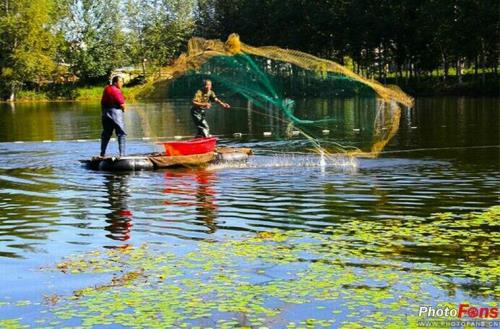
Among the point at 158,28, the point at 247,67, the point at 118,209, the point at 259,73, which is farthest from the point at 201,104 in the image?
the point at 158,28

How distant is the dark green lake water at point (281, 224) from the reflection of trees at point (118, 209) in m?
0.04

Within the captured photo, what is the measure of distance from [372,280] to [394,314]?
4.16ft

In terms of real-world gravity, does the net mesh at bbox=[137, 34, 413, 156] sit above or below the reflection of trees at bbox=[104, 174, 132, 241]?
above

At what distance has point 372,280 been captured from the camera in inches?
372

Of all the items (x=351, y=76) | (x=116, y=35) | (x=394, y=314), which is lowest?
(x=394, y=314)

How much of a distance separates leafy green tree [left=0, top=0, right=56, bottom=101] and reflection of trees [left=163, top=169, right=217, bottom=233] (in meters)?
75.5

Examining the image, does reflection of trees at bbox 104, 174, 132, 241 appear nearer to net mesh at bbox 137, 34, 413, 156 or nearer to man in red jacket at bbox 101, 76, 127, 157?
man in red jacket at bbox 101, 76, 127, 157

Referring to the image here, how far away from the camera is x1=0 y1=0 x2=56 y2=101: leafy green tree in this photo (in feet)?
301

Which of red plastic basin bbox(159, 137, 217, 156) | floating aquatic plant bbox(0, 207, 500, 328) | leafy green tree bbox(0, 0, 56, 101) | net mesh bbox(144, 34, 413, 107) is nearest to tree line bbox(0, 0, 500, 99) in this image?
leafy green tree bbox(0, 0, 56, 101)

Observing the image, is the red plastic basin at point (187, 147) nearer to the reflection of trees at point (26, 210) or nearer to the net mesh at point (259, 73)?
the net mesh at point (259, 73)

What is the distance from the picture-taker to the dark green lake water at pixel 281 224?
342 inches

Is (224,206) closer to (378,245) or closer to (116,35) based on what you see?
(378,245)

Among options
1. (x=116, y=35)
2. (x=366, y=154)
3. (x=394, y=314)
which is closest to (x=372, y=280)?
(x=394, y=314)

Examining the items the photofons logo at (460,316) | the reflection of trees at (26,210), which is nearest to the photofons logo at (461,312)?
the photofons logo at (460,316)
